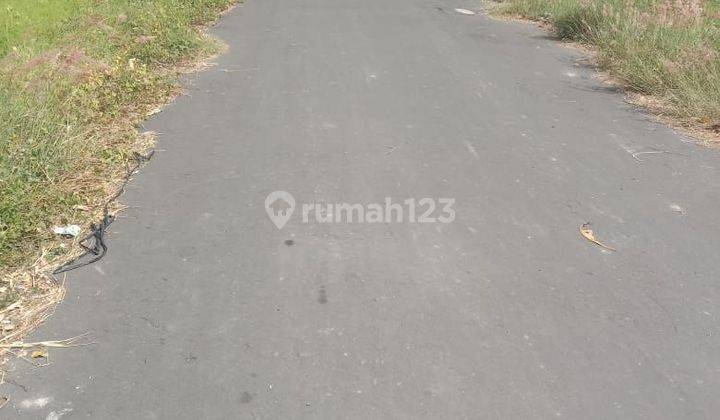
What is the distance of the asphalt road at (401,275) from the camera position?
269cm

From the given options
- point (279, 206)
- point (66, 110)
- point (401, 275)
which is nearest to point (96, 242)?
point (279, 206)

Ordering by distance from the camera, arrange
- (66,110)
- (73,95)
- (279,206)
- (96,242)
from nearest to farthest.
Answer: (96,242), (279,206), (66,110), (73,95)

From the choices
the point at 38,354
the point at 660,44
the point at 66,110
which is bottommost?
the point at 38,354

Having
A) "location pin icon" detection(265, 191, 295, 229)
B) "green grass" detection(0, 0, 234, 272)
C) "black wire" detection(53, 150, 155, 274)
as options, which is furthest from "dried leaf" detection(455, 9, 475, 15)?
"black wire" detection(53, 150, 155, 274)

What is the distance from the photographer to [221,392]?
8.74 feet

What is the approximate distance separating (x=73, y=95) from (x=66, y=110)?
1.05 ft

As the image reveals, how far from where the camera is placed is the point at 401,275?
11.4 ft

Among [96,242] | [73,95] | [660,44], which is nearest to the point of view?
[96,242]

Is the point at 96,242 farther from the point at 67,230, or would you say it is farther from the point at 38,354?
the point at 38,354

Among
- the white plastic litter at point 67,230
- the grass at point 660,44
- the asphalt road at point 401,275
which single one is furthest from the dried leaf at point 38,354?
the grass at point 660,44

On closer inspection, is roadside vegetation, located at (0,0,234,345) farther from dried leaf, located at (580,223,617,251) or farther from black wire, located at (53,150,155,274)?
dried leaf, located at (580,223,617,251)

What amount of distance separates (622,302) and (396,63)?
4799mm

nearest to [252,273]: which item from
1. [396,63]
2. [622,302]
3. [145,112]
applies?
[622,302]

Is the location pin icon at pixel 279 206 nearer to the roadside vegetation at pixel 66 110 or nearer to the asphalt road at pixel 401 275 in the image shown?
the asphalt road at pixel 401 275
